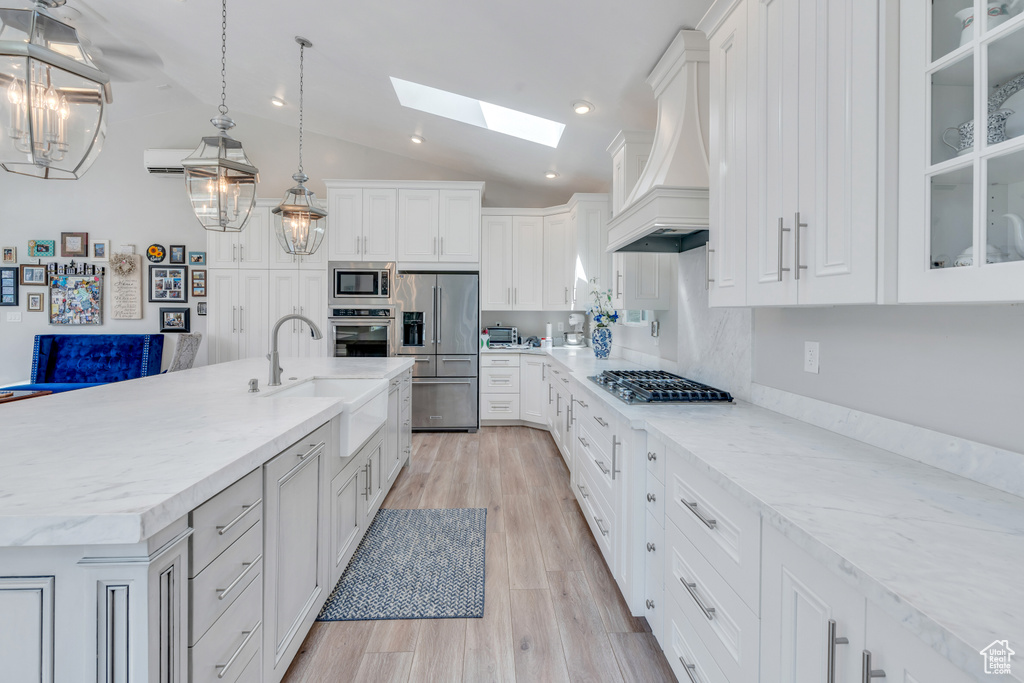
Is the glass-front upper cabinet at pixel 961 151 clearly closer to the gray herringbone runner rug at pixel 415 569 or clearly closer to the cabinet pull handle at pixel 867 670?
the cabinet pull handle at pixel 867 670

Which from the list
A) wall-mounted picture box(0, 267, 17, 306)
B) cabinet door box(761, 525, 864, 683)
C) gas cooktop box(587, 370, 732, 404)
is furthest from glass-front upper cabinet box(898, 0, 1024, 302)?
wall-mounted picture box(0, 267, 17, 306)

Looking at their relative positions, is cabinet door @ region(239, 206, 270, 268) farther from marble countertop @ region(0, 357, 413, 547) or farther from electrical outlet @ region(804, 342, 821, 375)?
electrical outlet @ region(804, 342, 821, 375)

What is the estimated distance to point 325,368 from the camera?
2.94m

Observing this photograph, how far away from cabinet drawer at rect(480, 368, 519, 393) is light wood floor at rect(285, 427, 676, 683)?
216 cm

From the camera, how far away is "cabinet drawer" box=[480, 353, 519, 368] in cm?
505

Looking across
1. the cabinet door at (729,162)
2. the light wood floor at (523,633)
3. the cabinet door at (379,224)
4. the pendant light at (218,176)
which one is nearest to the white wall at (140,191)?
the cabinet door at (379,224)

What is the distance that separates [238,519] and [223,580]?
0.46 ft

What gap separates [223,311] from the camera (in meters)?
5.10

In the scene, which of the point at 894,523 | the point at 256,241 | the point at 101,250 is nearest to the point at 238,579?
the point at 894,523

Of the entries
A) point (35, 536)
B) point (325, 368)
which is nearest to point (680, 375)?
point (325, 368)

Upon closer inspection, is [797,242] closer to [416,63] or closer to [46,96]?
[46,96]

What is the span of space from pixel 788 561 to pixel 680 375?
6.14ft

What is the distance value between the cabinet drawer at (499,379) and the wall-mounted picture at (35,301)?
5.40 metres

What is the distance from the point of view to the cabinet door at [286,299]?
5.06 m
